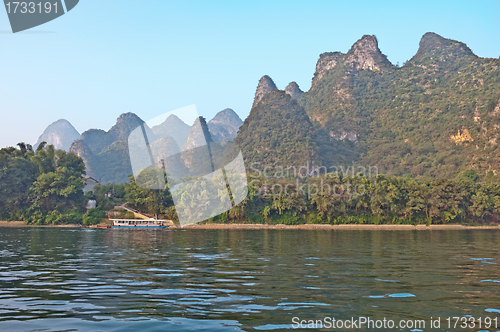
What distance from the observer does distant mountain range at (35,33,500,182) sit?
9244 cm

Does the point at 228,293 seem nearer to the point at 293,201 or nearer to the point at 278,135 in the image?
the point at 293,201

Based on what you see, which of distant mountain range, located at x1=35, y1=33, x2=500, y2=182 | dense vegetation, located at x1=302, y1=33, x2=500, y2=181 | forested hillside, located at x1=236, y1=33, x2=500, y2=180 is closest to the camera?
dense vegetation, located at x1=302, y1=33, x2=500, y2=181

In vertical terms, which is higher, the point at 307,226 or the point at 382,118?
the point at 382,118

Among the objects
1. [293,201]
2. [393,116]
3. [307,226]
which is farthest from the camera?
[393,116]

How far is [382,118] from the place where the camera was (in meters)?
131

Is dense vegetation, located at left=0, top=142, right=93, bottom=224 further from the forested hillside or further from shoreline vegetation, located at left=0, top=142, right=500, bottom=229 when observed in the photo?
the forested hillside

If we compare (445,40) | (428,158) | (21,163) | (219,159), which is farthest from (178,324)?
(445,40)

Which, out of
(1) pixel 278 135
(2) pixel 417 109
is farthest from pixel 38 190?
(2) pixel 417 109

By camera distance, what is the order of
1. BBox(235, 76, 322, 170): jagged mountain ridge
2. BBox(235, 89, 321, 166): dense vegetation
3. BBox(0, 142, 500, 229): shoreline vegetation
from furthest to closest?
BBox(235, 89, 321, 166): dense vegetation < BBox(235, 76, 322, 170): jagged mountain ridge < BBox(0, 142, 500, 229): shoreline vegetation

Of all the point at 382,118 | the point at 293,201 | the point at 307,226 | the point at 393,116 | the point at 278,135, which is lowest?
the point at 307,226

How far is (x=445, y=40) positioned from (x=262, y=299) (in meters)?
169

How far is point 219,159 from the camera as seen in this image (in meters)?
122

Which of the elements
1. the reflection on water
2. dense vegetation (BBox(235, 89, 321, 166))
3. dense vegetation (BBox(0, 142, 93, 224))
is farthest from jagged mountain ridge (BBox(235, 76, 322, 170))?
the reflection on water

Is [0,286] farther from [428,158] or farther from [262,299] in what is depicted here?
[428,158]
